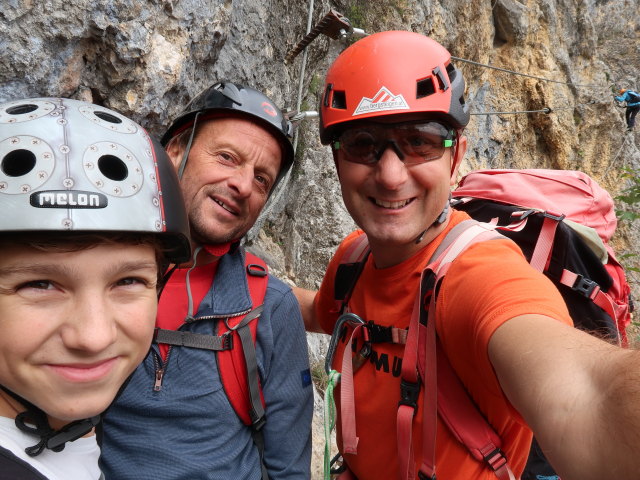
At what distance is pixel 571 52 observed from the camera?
12844 mm

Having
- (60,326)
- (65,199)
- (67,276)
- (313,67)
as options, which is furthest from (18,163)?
(313,67)

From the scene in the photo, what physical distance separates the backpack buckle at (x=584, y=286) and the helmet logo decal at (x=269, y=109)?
6.62 ft

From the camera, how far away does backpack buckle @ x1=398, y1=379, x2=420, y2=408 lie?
5.43 ft

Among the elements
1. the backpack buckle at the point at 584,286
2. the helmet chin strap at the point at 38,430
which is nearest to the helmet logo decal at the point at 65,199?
the helmet chin strap at the point at 38,430

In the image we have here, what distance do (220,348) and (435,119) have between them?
1.58m

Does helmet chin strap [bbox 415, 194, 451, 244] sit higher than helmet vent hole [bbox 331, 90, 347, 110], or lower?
lower

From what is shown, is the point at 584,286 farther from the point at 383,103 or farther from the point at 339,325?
the point at 383,103

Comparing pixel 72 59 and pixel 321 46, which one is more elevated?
pixel 321 46

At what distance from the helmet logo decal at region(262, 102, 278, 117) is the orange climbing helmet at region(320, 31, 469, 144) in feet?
1.15

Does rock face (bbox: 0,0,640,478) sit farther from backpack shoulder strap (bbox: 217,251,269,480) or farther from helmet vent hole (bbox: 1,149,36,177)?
backpack shoulder strap (bbox: 217,251,269,480)

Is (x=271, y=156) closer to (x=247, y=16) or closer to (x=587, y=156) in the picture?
(x=247, y=16)

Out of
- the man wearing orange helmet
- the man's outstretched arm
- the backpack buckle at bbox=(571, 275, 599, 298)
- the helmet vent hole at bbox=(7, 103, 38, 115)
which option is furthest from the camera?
the backpack buckle at bbox=(571, 275, 599, 298)

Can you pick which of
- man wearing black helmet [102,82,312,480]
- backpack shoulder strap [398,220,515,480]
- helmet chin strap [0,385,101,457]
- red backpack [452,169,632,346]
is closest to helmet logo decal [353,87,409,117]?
man wearing black helmet [102,82,312,480]

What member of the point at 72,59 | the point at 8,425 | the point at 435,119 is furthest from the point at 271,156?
the point at 8,425
